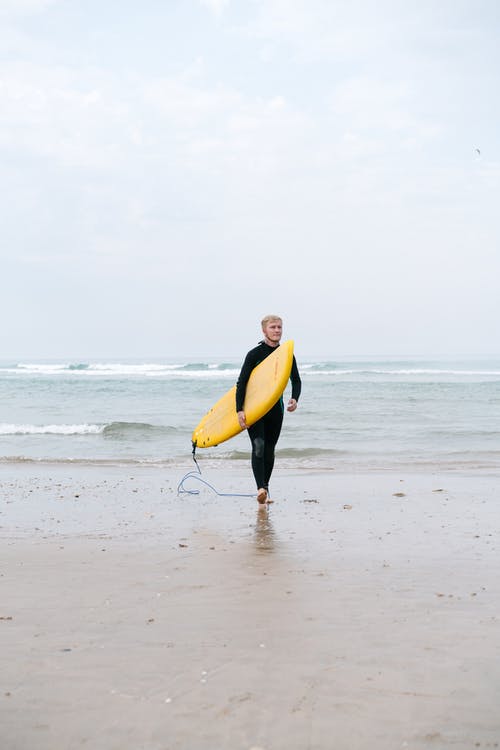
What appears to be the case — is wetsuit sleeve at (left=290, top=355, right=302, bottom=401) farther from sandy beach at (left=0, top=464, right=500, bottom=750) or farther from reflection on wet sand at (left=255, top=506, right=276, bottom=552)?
sandy beach at (left=0, top=464, right=500, bottom=750)

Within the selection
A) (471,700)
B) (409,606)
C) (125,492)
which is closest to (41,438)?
(125,492)

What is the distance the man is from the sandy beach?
0.72 metres

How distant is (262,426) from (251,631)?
11.3 ft

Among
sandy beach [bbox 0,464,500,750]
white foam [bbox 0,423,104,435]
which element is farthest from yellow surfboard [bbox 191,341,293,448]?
white foam [bbox 0,423,104,435]

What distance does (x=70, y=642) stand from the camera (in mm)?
2895

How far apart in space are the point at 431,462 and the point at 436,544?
5263mm

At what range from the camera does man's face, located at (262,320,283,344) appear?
6.33 m

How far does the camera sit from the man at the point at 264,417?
6359 mm

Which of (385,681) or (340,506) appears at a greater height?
(385,681)

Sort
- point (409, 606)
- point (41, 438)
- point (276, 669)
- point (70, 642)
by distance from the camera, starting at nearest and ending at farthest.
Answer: point (276, 669) → point (70, 642) → point (409, 606) → point (41, 438)

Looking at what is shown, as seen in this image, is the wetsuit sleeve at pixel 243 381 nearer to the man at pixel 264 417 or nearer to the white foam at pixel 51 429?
the man at pixel 264 417

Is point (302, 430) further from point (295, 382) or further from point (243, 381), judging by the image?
point (243, 381)

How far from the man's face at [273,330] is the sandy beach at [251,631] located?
162cm

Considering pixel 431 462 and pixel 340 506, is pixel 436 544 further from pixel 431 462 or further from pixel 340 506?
pixel 431 462
